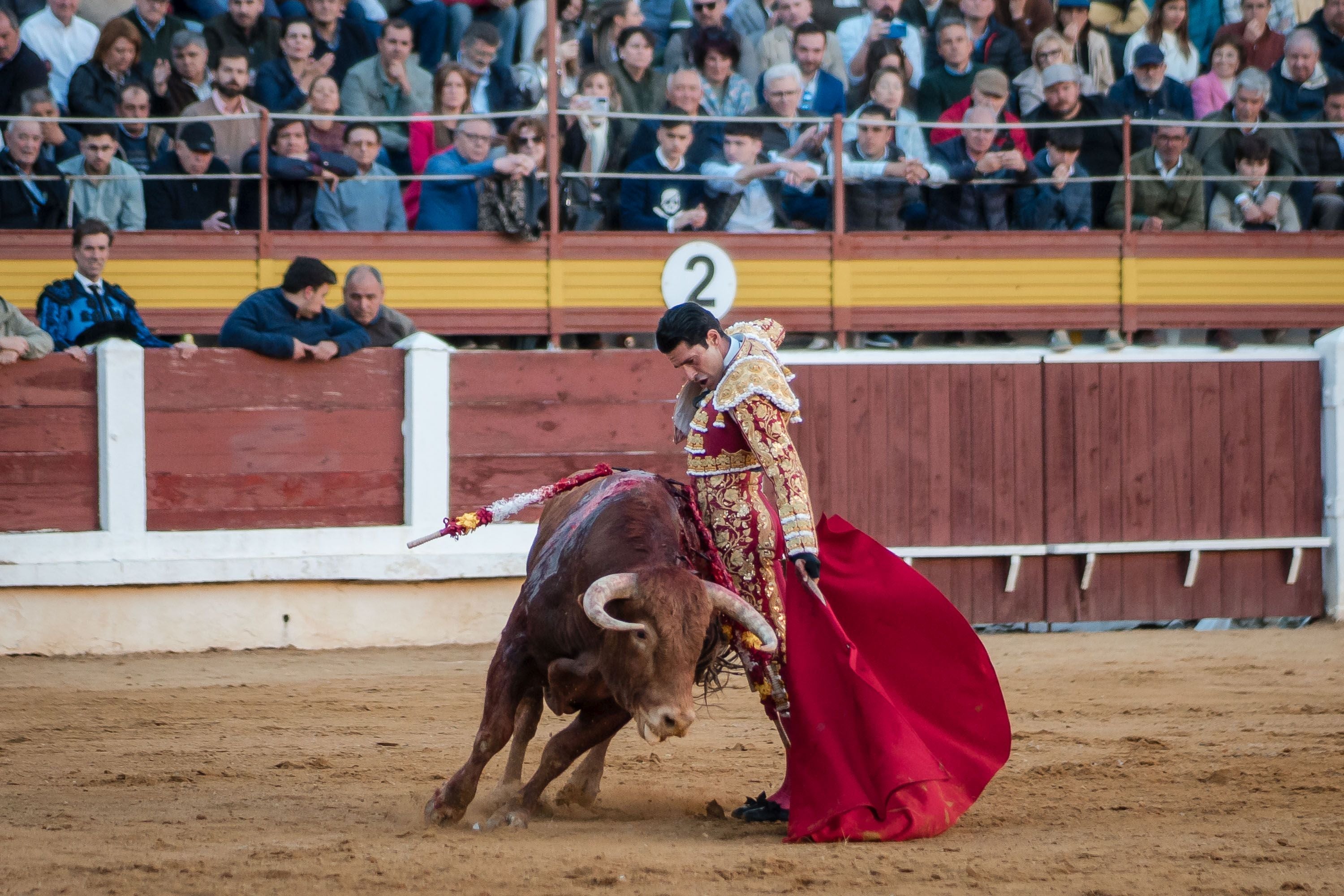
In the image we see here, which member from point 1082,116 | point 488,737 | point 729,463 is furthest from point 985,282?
point 488,737

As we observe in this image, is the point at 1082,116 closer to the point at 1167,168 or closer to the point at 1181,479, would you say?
the point at 1167,168

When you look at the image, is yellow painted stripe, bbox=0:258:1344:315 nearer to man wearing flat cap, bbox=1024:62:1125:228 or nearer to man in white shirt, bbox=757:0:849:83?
man wearing flat cap, bbox=1024:62:1125:228

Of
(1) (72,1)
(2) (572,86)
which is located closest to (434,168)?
(2) (572,86)

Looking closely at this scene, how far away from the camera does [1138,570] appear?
7.68 metres

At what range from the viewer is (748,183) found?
7.86m

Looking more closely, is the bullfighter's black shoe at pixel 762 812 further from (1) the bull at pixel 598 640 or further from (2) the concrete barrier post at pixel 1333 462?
(2) the concrete barrier post at pixel 1333 462

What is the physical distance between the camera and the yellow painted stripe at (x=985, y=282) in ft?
26.5

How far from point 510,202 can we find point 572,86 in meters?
0.91

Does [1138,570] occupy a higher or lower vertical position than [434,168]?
lower

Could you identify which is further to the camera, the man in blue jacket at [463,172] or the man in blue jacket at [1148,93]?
the man in blue jacket at [1148,93]

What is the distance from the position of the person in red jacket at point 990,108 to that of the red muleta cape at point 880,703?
4.45 metres

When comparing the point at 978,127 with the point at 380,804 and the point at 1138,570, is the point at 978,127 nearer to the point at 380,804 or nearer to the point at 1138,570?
the point at 1138,570

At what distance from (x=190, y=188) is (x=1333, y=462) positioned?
5897 mm

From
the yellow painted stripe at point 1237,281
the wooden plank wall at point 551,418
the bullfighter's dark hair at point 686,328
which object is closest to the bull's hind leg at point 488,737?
the bullfighter's dark hair at point 686,328
